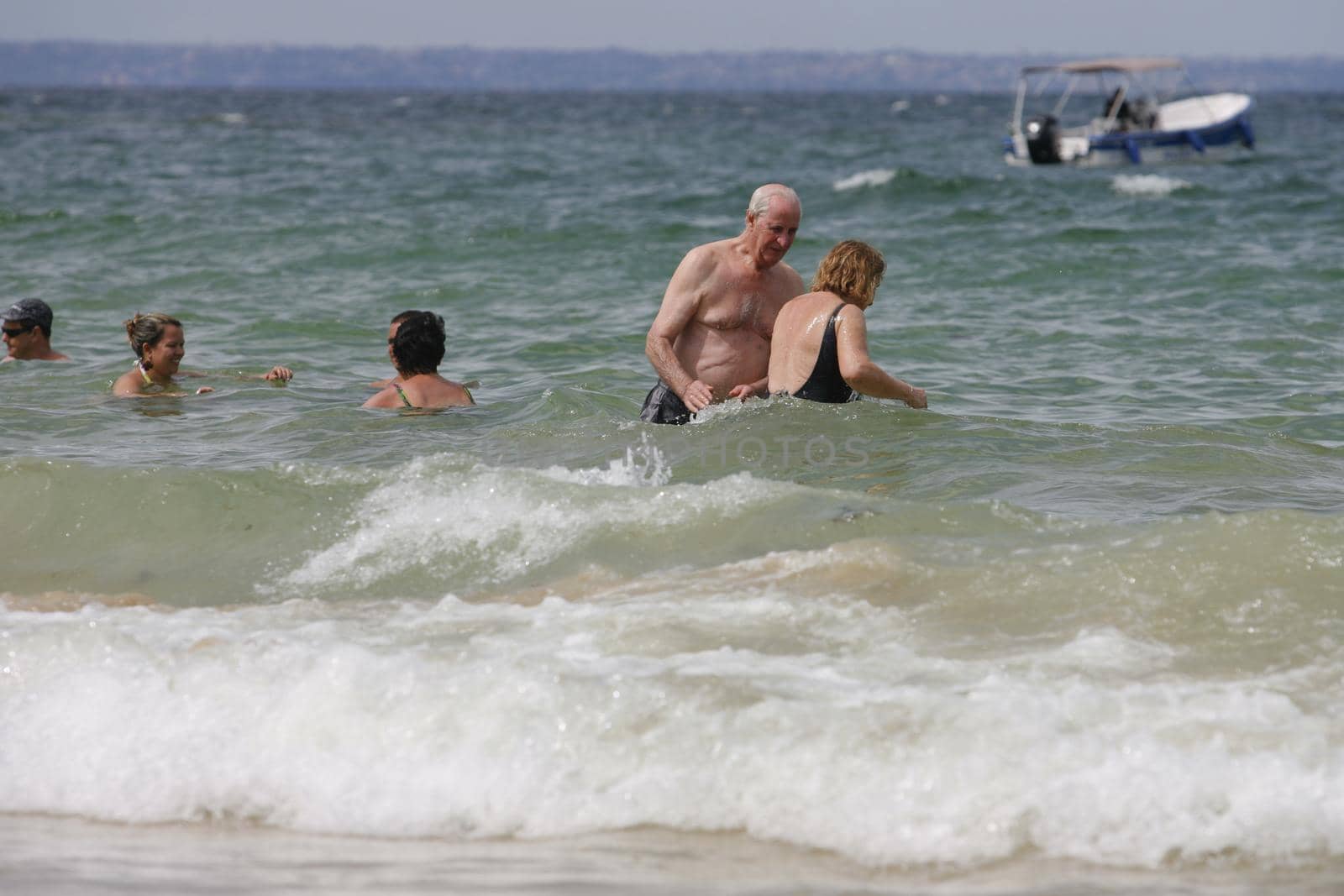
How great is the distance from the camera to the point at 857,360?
6.72 metres

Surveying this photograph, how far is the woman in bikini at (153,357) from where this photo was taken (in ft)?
29.8

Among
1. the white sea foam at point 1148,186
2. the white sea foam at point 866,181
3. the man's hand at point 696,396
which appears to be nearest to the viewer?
the man's hand at point 696,396

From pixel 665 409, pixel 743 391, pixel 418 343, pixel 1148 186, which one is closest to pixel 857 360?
pixel 743 391

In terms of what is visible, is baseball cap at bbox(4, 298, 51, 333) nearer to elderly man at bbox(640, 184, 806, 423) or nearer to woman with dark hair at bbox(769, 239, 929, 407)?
elderly man at bbox(640, 184, 806, 423)

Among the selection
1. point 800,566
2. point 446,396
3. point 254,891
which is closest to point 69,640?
point 254,891

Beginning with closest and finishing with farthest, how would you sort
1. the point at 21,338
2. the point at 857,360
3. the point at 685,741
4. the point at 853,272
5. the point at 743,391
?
the point at 685,741 → the point at 857,360 → the point at 853,272 → the point at 743,391 → the point at 21,338

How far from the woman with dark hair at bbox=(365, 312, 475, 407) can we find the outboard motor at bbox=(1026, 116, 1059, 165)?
27700mm

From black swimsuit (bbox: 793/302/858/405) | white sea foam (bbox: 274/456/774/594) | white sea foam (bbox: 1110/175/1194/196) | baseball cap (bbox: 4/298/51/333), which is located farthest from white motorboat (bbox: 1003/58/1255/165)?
white sea foam (bbox: 274/456/774/594)

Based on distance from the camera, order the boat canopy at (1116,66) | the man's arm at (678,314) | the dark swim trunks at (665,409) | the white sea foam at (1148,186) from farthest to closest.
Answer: the boat canopy at (1116,66)
the white sea foam at (1148,186)
the dark swim trunks at (665,409)
the man's arm at (678,314)

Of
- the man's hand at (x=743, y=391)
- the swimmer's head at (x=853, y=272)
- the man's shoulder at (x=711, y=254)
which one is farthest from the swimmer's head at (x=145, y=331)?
the swimmer's head at (x=853, y=272)

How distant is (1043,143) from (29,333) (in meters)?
27.7

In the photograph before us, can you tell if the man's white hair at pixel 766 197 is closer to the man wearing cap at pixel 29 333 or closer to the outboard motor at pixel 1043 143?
the man wearing cap at pixel 29 333

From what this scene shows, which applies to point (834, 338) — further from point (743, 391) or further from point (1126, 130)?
point (1126, 130)

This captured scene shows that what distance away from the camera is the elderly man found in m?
7.04
